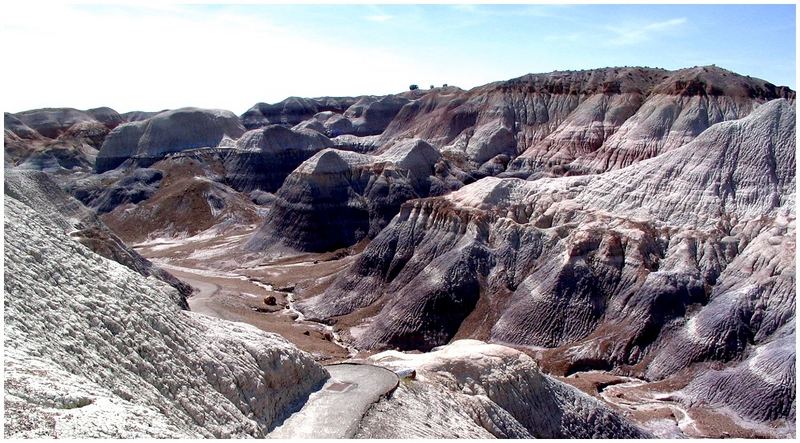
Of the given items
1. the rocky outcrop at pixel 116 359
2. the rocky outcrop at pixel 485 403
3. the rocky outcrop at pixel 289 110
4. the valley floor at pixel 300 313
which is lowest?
the valley floor at pixel 300 313

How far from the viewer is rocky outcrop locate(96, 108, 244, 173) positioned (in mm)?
95500

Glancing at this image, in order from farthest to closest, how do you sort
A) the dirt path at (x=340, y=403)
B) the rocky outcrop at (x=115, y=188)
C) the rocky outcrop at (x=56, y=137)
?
the rocky outcrop at (x=56, y=137) → the rocky outcrop at (x=115, y=188) → the dirt path at (x=340, y=403)

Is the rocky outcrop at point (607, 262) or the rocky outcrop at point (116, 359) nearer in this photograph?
the rocky outcrop at point (116, 359)

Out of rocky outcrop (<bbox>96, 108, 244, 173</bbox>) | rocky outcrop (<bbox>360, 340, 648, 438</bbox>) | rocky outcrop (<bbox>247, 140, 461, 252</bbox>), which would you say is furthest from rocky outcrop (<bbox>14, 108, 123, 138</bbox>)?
rocky outcrop (<bbox>360, 340, 648, 438</bbox>)

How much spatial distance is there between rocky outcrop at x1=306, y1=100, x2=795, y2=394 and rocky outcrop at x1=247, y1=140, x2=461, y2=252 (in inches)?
719

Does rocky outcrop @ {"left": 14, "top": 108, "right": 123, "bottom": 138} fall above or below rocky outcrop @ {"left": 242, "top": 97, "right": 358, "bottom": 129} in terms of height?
below

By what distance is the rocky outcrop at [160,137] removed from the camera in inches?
3760

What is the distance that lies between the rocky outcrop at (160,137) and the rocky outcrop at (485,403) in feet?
264

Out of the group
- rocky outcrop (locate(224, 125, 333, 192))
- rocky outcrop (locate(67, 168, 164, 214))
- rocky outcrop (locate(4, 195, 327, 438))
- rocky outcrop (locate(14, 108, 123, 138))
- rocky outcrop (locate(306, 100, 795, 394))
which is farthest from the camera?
rocky outcrop (locate(14, 108, 123, 138))

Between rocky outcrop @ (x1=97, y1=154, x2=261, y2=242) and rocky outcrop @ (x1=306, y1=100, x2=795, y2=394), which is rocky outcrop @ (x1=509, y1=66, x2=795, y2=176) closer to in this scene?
rocky outcrop @ (x1=306, y1=100, x2=795, y2=394)

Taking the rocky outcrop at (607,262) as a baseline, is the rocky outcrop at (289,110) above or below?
above

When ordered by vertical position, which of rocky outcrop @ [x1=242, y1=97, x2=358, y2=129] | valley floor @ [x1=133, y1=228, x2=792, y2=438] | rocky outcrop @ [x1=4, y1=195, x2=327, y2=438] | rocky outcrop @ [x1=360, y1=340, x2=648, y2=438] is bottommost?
valley floor @ [x1=133, y1=228, x2=792, y2=438]

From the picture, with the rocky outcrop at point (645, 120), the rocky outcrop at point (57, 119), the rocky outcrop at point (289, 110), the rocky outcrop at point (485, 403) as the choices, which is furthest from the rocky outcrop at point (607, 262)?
the rocky outcrop at point (57, 119)

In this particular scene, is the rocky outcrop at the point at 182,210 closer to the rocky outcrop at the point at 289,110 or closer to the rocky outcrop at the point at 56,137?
the rocky outcrop at the point at 56,137
